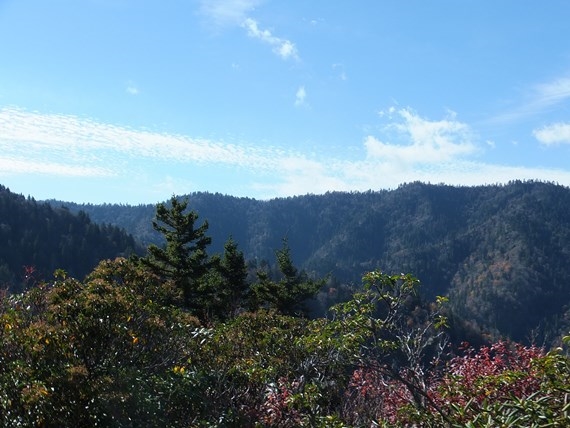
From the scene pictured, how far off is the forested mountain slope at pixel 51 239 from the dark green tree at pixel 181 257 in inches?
3214

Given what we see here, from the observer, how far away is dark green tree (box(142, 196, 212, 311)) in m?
24.5

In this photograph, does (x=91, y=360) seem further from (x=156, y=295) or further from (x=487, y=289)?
(x=487, y=289)

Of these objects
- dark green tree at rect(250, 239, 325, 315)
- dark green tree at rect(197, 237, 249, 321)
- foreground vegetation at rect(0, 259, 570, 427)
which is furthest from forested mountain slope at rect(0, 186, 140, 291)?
foreground vegetation at rect(0, 259, 570, 427)

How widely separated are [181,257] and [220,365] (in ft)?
58.2

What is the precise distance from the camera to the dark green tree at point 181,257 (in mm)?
24453

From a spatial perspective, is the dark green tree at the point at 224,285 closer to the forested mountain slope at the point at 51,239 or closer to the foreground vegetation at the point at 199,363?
the foreground vegetation at the point at 199,363

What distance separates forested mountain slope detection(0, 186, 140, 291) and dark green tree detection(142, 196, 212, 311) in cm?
8162

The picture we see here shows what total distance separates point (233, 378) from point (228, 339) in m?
0.84

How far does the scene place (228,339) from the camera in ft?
26.5

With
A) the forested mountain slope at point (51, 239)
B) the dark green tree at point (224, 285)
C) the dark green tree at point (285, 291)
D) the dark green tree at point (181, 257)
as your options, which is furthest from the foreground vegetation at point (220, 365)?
the forested mountain slope at point (51, 239)

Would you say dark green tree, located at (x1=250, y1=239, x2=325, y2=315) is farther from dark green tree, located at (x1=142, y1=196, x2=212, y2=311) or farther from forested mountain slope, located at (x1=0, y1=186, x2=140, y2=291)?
forested mountain slope, located at (x1=0, y1=186, x2=140, y2=291)

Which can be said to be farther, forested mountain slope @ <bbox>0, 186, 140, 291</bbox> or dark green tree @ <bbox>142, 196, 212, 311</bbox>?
forested mountain slope @ <bbox>0, 186, 140, 291</bbox>

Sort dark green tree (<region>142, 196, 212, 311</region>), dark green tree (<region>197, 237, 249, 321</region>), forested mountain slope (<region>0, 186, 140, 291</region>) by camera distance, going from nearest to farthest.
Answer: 1. dark green tree (<region>197, 237, 249, 321</region>)
2. dark green tree (<region>142, 196, 212, 311</region>)
3. forested mountain slope (<region>0, 186, 140, 291</region>)

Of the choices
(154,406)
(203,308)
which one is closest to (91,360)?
(154,406)
